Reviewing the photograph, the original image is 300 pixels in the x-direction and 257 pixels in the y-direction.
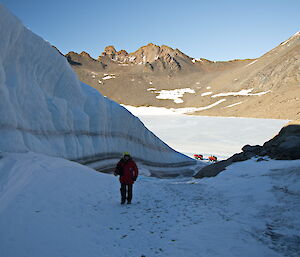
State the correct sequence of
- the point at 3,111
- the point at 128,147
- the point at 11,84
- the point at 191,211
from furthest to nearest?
1. the point at 128,147
2. the point at 11,84
3. the point at 3,111
4. the point at 191,211

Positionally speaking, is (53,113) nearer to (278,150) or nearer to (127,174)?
(127,174)

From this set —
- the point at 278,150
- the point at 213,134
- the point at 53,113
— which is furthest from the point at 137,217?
the point at 213,134

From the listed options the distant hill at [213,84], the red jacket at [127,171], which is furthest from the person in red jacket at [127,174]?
the distant hill at [213,84]

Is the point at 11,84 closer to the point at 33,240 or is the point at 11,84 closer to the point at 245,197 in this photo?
the point at 33,240

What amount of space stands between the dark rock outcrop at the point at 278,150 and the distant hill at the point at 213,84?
48427 mm

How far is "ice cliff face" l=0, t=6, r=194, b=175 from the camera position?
845 cm

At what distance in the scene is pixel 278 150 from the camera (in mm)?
10531

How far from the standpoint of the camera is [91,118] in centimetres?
1240

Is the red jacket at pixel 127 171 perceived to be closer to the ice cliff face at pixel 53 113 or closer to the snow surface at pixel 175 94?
the ice cliff face at pixel 53 113

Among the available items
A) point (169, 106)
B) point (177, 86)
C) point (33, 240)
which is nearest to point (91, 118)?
point (33, 240)

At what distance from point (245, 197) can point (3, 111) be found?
770 cm

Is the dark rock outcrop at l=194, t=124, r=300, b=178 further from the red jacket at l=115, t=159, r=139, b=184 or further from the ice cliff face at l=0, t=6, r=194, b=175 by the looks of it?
the red jacket at l=115, t=159, r=139, b=184

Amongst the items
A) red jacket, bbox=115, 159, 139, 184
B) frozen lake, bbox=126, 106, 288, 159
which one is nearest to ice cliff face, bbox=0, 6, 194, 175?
red jacket, bbox=115, 159, 139, 184

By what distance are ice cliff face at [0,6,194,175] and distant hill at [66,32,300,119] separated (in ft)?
172
